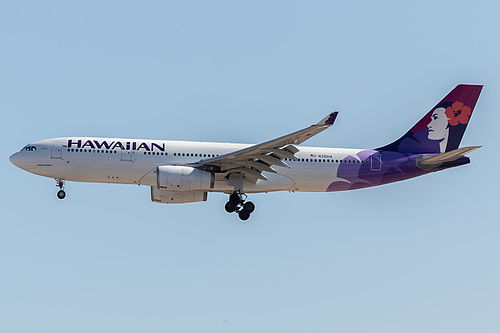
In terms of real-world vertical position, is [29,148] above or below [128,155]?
above

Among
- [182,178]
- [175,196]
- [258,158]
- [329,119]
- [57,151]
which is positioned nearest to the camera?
[329,119]

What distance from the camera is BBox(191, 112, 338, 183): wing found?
39406mm

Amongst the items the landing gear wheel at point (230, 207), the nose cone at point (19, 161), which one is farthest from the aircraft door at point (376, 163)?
the nose cone at point (19, 161)

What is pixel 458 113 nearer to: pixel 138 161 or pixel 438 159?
pixel 438 159

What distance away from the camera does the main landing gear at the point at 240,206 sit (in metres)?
43.1

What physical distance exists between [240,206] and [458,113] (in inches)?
525

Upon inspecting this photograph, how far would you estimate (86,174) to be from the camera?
4209 cm

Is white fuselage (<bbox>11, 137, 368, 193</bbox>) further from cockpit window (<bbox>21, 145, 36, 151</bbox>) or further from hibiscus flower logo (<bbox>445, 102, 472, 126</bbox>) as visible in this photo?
hibiscus flower logo (<bbox>445, 102, 472, 126</bbox>)

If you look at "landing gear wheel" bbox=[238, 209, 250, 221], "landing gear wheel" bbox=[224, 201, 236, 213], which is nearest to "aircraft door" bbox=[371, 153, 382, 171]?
"landing gear wheel" bbox=[238, 209, 250, 221]

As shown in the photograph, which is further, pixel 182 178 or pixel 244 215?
pixel 244 215

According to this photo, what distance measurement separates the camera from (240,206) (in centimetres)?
4350

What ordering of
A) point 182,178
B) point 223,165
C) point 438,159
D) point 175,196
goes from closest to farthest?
point 182,178
point 223,165
point 438,159
point 175,196

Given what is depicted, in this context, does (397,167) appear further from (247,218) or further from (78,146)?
(78,146)

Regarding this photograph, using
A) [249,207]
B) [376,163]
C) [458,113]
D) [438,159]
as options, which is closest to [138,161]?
[249,207]
